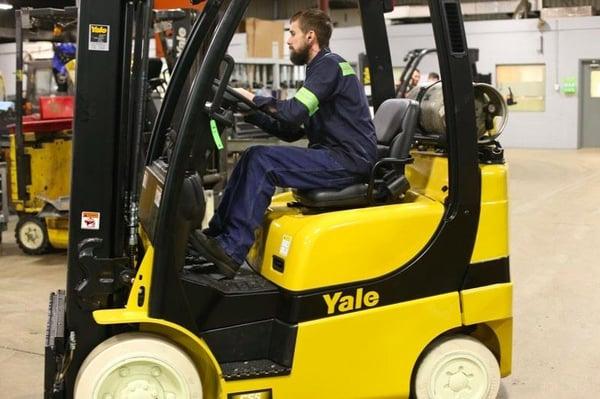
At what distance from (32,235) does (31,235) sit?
2 centimetres

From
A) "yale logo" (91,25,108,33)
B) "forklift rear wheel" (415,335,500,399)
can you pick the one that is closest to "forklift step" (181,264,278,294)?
"forklift rear wheel" (415,335,500,399)

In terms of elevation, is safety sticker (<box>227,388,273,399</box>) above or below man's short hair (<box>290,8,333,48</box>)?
below

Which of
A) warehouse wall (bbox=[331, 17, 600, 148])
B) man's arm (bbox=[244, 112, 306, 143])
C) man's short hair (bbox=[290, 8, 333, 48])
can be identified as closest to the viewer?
man's arm (bbox=[244, 112, 306, 143])

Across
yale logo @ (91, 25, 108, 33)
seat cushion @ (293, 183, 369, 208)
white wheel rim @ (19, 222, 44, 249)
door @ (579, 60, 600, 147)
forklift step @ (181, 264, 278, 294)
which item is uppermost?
door @ (579, 60, 600, 147)

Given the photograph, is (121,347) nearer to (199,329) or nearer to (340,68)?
(199,329)

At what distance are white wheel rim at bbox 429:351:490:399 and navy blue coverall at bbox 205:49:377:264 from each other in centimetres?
98

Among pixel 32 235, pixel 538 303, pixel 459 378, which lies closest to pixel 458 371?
pixel 459 378

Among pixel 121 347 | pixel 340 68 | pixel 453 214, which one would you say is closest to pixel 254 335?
pixel 121 347

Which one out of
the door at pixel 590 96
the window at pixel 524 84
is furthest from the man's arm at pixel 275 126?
the door at pixel 590 96

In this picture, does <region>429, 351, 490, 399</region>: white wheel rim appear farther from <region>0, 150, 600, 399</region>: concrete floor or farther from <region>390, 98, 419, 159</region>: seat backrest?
<region>390, 98, 419, 159</region>: seat backrest

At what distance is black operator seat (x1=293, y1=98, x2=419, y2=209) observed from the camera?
3.71m

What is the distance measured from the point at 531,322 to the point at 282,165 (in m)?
2.87

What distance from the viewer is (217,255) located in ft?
11.6

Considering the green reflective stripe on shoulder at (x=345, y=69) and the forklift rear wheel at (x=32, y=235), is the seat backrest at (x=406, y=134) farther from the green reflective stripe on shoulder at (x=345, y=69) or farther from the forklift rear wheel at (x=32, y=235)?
the forklift rear wheel at (x=32, y=235)
